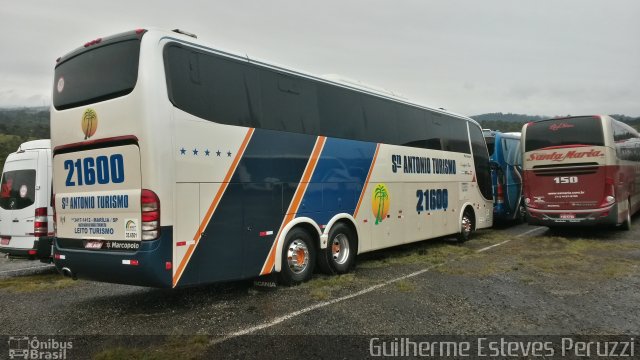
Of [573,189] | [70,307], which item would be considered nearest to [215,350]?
[70,307]

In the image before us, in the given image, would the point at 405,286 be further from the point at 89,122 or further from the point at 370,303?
the point at 89,122

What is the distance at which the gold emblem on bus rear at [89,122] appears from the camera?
5.95m

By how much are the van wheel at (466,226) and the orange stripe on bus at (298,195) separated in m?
6.24

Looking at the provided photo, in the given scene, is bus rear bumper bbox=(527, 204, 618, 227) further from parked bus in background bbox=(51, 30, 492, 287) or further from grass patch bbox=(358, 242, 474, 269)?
parked bus in background bbox=(51, 30, 492, 287)

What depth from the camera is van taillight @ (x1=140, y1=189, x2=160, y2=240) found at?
544 centimetres

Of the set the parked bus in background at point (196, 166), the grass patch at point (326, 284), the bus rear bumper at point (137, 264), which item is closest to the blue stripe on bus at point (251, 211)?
the parked bus in background at point (196, 166)

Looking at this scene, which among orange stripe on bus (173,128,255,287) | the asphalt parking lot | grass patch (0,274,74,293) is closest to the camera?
the asphalt parking lot

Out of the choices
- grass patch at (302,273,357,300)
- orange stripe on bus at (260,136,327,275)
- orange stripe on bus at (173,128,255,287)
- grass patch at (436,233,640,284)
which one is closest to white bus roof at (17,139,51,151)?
orange stripe on bus at (173,128,255,287)

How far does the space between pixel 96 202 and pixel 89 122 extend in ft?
3.25

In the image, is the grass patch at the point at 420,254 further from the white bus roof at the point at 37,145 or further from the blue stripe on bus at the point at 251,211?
the white bus roof at the point at 37,145

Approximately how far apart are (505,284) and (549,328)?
6.94 feet

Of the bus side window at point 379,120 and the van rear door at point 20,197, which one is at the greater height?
the bus side window at point 379,120

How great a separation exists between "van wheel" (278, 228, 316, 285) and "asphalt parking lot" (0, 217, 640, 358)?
0.18 metres

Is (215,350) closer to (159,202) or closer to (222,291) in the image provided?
(159,202)
